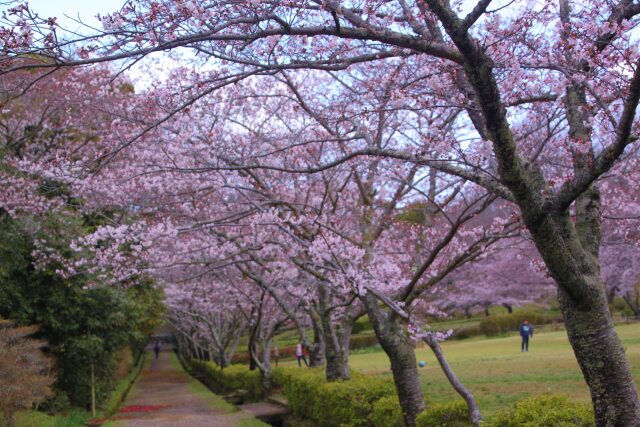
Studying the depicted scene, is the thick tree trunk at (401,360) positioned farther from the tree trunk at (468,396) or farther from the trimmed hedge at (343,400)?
the tree trunk at (468,396)

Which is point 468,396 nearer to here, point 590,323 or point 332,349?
point 590,323

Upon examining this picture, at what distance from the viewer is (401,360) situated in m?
7.65

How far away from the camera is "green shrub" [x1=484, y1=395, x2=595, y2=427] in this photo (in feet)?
15.7

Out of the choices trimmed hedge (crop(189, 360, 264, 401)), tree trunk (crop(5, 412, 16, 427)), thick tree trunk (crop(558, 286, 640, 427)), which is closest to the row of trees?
thick tree trunk (crop(558, 286, 640, 427))

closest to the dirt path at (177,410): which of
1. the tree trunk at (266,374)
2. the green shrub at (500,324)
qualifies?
the tree trunk at (266,374)

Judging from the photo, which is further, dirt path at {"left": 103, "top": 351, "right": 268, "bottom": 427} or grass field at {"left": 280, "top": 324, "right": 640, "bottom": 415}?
dirt path at {"left": 103, "top": 351, "right": 268, "bottom": 427}

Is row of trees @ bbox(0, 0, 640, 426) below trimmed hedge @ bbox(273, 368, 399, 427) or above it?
above

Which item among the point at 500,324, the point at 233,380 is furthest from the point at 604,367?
the point at 500,324

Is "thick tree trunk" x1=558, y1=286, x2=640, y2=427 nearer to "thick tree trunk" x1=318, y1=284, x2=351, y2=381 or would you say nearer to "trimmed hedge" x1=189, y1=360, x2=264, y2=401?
"thick tree trunk" x1=318, y1=284, x2=351, y2=381

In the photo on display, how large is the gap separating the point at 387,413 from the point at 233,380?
1333 cm

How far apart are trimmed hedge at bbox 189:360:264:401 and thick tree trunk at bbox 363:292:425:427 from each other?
9952mm

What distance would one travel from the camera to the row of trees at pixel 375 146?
412 centimetres

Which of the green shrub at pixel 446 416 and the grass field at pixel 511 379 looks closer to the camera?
the green shrub at pixel 446 416

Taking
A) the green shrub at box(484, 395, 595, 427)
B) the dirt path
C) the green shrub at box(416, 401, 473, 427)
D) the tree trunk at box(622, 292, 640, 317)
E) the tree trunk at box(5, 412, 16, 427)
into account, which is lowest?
the dirt path
